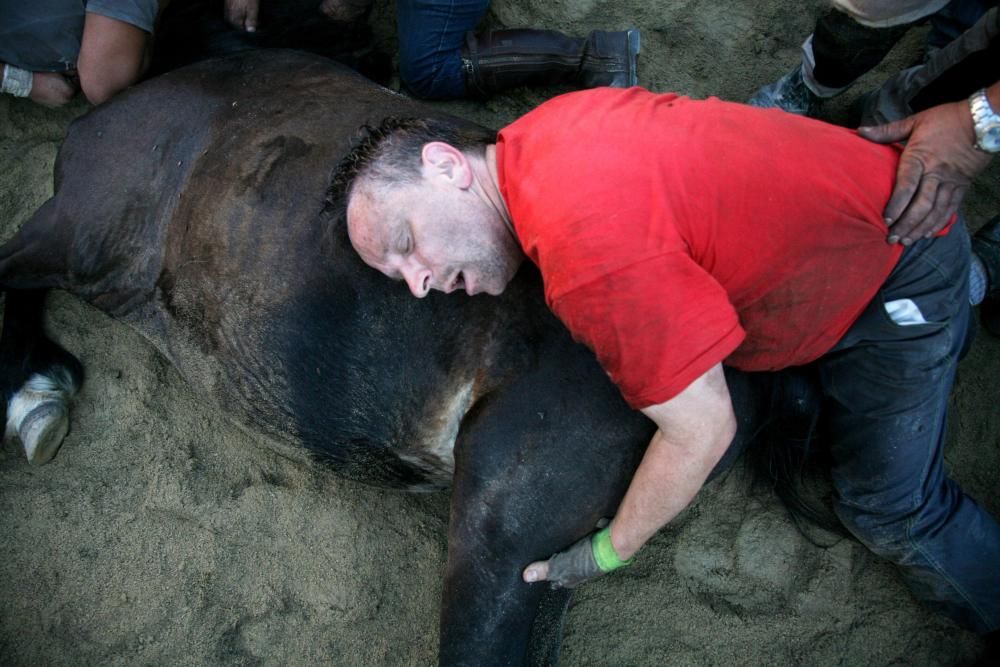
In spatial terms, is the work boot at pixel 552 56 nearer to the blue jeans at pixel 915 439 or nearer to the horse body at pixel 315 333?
the horse body at pixel 315 333

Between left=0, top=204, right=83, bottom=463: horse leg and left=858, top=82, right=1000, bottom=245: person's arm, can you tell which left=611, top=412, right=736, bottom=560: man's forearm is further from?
left=0, top=204, right=83, bottom=463: horse leg

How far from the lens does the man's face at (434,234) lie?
1.89 m

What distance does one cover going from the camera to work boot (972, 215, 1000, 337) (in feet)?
8.83

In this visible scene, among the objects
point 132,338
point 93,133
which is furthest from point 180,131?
point 132,338

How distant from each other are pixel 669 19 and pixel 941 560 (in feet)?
7.46

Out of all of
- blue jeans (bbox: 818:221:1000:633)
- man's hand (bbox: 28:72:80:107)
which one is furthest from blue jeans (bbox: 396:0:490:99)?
blue jeans (bbox: 818:221:1000:633)

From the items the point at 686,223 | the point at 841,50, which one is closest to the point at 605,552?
the point at 686,223

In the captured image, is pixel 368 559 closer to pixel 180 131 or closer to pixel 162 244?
pixel 162 244

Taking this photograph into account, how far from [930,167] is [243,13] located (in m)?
2.49

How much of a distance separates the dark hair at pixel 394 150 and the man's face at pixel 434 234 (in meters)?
0.05

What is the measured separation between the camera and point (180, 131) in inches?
105

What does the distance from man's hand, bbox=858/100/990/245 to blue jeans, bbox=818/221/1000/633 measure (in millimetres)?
111

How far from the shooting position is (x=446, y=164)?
6.35 ft

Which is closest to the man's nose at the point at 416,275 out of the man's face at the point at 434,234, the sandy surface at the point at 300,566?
the man's face at the point at 434,234
